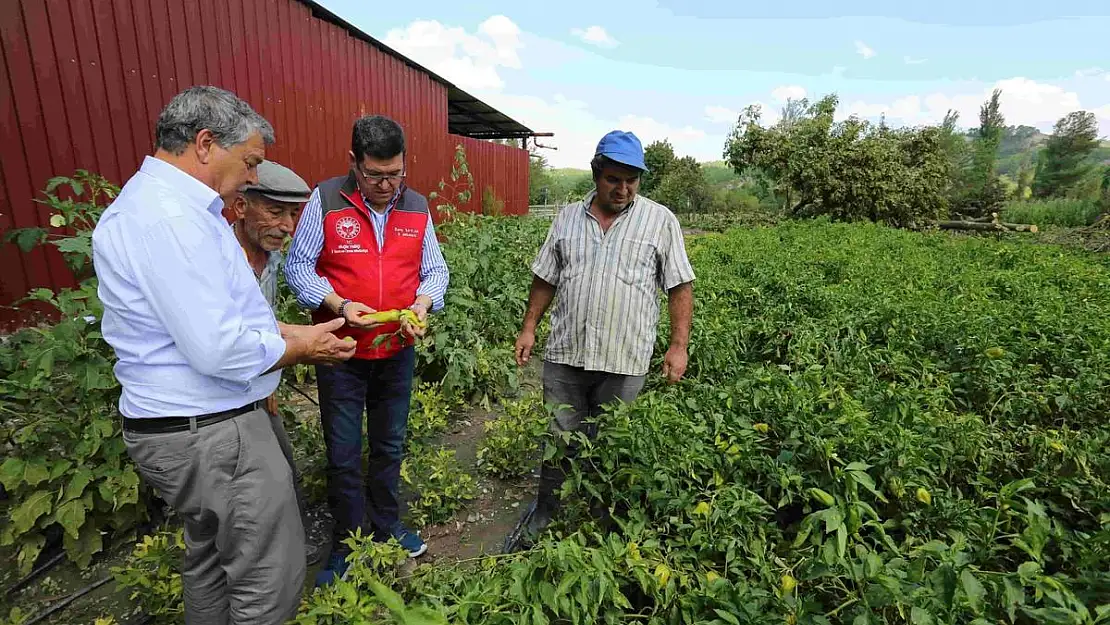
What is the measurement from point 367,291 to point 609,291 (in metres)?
1.06

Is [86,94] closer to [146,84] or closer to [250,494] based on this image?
[146,84]

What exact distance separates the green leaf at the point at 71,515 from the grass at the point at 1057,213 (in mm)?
30219

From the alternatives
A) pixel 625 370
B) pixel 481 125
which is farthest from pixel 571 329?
pixel 481 125

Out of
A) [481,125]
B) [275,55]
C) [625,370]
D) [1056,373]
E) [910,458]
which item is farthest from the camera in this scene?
[481,125]

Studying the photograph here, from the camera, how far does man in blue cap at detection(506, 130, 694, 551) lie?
2584mm

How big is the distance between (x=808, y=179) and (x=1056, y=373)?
62.5 ft

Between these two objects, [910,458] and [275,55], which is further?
[275,55]

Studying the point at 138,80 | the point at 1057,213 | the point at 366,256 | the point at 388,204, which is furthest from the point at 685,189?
the point at 366,256

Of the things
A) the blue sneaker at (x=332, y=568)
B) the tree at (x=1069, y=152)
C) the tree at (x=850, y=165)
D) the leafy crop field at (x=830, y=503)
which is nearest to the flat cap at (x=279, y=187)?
the leafy crop field at (x=830, y=503)

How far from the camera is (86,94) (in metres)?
4.82

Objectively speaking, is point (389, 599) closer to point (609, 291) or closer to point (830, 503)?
point (830, 503)

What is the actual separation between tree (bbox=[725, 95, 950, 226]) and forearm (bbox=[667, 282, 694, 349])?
20438mm

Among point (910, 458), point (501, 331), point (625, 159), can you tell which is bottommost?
point (501, 331)

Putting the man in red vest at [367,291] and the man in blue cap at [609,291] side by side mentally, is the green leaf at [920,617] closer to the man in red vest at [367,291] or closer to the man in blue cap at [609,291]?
the man in blue cap at [609,291]
